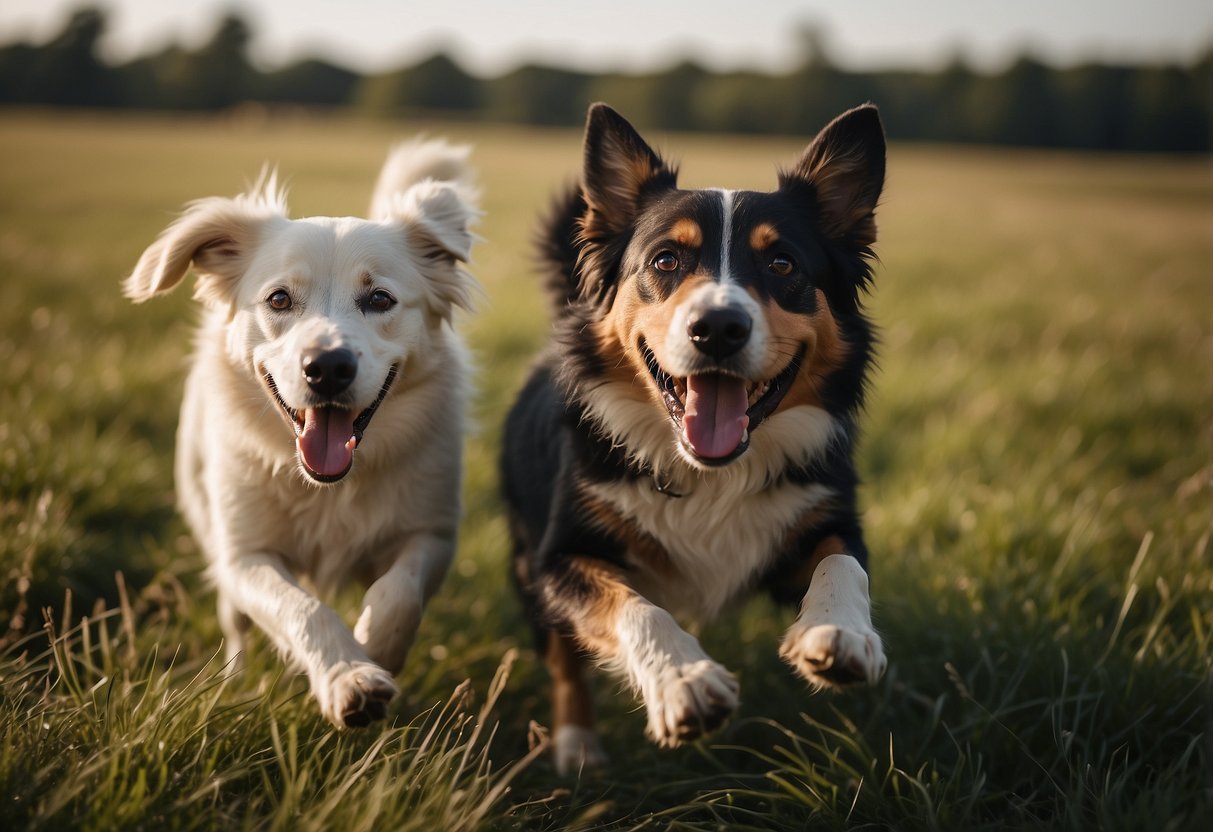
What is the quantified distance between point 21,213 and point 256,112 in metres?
9.29

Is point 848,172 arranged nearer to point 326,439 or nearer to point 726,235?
point 726,235

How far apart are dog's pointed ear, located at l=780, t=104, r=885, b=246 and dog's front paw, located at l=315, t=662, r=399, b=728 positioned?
2044 millimetres

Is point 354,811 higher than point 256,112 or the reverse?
the reverse

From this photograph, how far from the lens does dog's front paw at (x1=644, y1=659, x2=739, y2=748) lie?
2127mm

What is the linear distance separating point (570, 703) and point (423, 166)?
7.84 feet

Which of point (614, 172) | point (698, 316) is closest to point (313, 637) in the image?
point (698, 316)

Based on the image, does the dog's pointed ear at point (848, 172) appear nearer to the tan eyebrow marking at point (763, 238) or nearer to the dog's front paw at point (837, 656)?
the tan eyebrow marking at point (763, 238)

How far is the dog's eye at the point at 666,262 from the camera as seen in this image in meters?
2.85

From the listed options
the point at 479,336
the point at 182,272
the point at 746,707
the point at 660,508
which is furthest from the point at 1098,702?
the point at 479,336

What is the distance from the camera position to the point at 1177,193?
2253cm

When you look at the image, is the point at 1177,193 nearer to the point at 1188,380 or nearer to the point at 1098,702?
the point at 1188,380

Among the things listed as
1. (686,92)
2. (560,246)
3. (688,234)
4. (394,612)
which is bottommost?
(394,612)

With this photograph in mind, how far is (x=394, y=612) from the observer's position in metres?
2.75

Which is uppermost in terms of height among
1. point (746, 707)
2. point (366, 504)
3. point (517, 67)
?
point (517, 67)
